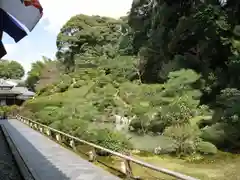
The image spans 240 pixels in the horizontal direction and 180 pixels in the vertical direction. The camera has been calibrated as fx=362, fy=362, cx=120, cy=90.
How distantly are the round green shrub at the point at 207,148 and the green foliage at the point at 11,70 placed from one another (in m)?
86.9

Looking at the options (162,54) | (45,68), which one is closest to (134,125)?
(162,54)

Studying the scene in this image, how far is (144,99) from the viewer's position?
21.6m

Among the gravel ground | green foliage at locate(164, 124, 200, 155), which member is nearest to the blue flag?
the gravel ground

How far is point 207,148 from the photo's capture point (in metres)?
13.6

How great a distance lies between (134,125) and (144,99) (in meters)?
3.25

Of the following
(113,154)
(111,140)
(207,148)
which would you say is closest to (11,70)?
(111,140)

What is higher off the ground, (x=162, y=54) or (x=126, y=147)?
(x=162, y=54)

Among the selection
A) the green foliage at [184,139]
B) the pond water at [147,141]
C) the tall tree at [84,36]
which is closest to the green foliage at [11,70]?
the tall tree at [84,36]

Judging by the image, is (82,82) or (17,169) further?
(82,82)

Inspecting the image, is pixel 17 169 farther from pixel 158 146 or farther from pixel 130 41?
pixel 130 41

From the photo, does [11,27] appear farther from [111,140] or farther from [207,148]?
[207,148]

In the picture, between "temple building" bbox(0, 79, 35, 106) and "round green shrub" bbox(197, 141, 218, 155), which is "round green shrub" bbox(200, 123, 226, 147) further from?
"temple building" bbox(0, 79, 35, 106)

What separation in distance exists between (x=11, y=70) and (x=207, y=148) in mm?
90751

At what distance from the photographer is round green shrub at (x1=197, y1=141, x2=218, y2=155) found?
13609mm
